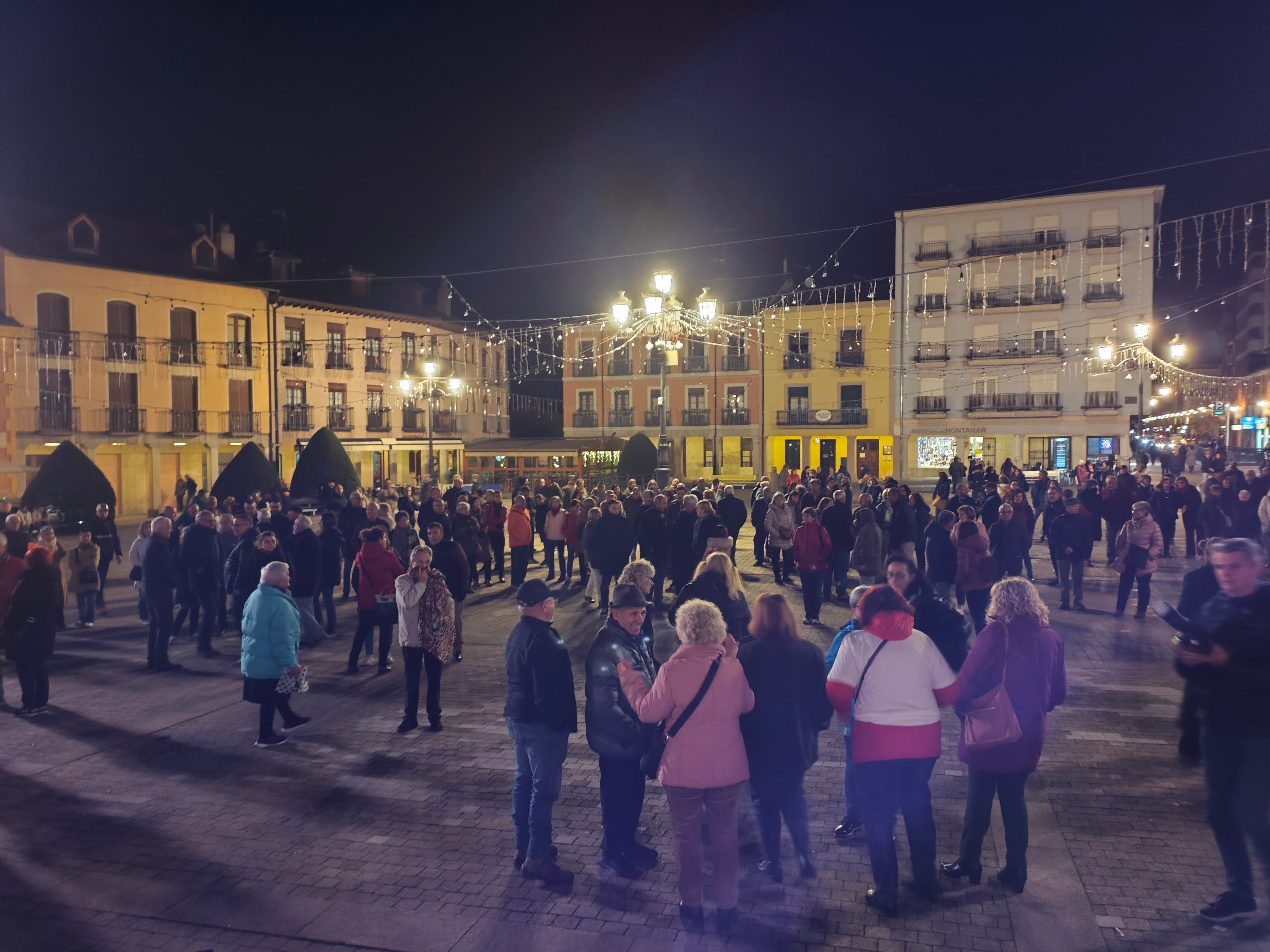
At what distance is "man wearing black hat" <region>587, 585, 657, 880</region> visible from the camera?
4316mm

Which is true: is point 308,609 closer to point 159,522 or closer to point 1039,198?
point 159,522

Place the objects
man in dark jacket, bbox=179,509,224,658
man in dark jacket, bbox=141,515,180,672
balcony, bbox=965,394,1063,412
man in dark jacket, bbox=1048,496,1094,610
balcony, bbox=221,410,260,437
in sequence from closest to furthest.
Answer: man in dark jacket, bbox=141,515,180,672
man in dark jacket, bbox=179,509,224,658
man in dark jacket, bbox=1048,496,1094,610
balcony, bbox=221,410,260,437
balcony, bbox=965,394,1063,412

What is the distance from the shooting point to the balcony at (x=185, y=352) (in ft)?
108

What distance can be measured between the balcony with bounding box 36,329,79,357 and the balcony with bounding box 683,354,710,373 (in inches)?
1076

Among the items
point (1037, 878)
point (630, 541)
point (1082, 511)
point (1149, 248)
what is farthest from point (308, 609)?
point (1149, 248)

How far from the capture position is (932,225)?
3962 centimetres

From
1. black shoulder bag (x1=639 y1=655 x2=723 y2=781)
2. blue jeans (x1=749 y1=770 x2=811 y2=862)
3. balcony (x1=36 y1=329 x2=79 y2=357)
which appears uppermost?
balcony (x1=36 y1=329 x2=79 y2=357)

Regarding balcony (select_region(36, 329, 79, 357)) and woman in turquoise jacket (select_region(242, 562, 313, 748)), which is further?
balcony (select_region(36, 329, 79, 357))

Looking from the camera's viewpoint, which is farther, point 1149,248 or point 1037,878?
point 1149,248

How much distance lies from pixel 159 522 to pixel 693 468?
37668 mm

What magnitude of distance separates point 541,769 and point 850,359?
1569 inches

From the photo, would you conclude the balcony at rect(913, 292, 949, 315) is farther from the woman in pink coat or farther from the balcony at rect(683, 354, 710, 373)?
the woman in pink coat

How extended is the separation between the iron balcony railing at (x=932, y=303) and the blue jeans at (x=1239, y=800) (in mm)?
38629

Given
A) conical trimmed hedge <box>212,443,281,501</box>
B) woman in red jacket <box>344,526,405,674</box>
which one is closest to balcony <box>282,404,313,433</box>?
conical trimmed hedge <box>212,443,281,501</box>
